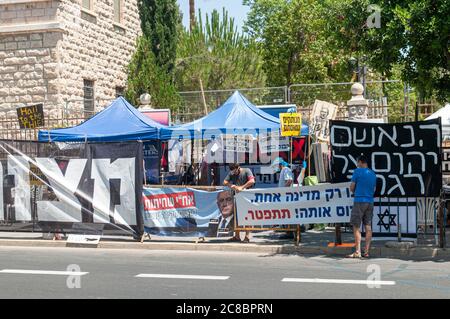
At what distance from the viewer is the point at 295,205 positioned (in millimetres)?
13891

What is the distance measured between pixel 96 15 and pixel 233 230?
1366 cm

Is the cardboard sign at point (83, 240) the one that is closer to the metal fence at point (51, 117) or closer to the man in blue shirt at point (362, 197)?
the man in blue shirt at point (362, 197)

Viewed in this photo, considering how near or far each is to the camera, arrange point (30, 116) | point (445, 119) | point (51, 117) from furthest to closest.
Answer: point (51, 117)
point (30, 116)
point (445, 119)

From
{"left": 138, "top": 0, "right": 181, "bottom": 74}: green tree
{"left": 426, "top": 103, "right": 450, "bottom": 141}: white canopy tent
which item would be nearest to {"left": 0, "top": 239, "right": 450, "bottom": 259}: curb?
{"left": 426, "top": 103, "right": 450, "bottom": 141}: white canopy tent

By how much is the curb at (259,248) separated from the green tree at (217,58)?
2217 cm

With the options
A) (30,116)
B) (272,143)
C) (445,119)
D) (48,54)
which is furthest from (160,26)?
(445,119)

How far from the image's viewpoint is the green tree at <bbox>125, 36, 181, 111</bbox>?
26.2 meters

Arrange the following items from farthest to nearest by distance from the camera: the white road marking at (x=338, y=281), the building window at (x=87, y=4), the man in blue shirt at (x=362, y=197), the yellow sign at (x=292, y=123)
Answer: the building window at (x=87, y=4) < the yellow sign at (x=292, y=123) < the man in blue shirt at (x=362, y=197) < the white road marking at (x=338, y=281)

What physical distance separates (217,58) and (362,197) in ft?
84.8

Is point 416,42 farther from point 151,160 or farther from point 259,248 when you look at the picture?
point 151,160

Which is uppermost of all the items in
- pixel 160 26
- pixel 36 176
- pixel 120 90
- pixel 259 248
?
pixel 160 26

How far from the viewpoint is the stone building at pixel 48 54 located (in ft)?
74.8

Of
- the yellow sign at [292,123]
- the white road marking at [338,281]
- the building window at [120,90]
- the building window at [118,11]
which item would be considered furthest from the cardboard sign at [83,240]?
the building window at [118,11]

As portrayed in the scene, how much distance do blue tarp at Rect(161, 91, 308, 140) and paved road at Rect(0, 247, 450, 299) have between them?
12.9 ft
